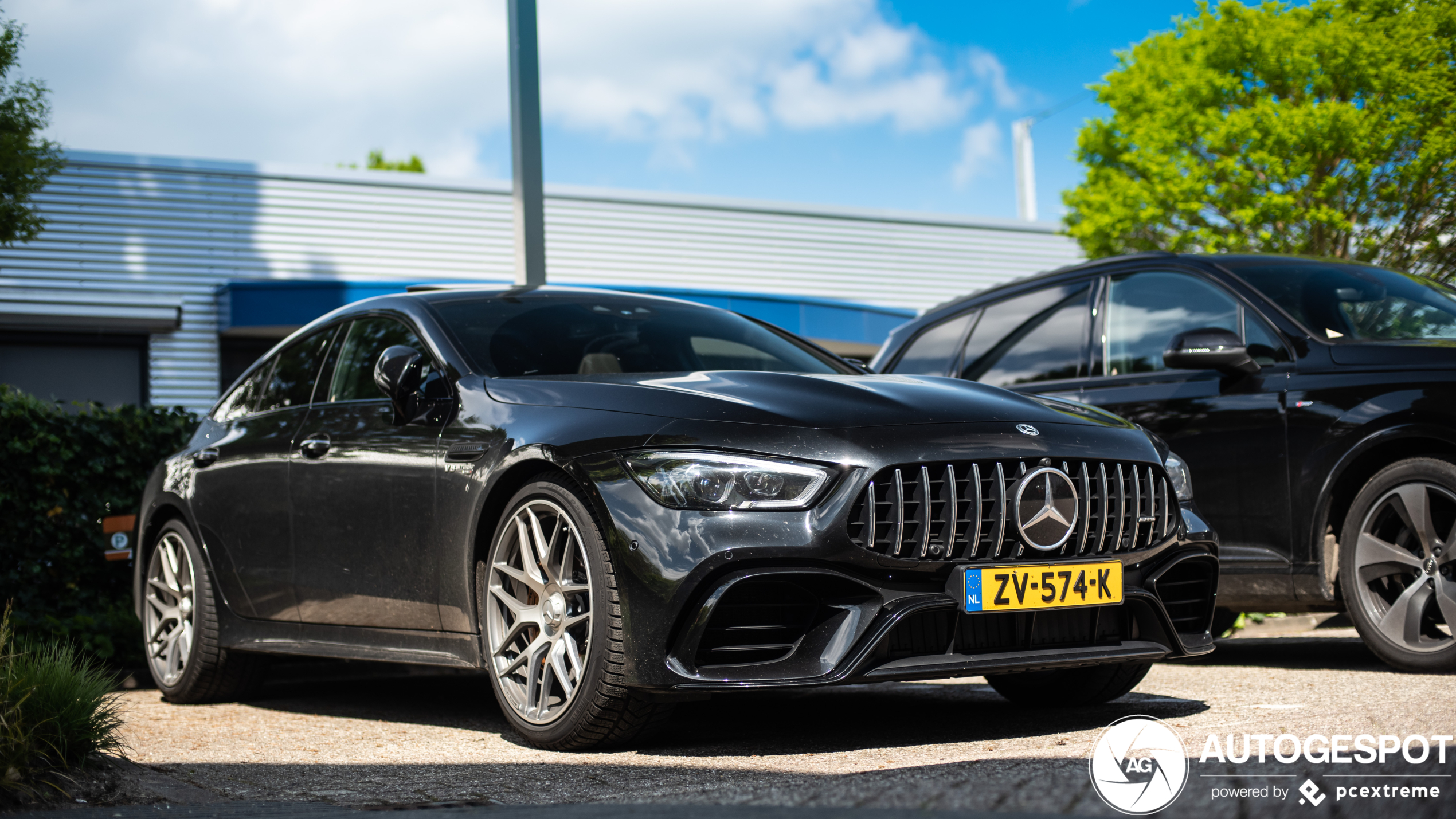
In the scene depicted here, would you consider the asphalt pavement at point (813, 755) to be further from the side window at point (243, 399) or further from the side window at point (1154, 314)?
the side window at point (1154, 314)

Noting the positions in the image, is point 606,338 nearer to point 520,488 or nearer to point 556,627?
point 520,488

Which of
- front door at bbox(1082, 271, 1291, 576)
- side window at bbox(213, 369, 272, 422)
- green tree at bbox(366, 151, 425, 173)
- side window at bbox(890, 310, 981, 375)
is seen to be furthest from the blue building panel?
green tree at bbox(366, 151, 425, 173)

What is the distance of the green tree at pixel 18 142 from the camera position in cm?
873

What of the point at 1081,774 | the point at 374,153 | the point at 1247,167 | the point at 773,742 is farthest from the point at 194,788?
the point at 374,153

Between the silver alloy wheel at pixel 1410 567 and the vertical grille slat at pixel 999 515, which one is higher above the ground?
the vertical grille slat at pixel 999 515

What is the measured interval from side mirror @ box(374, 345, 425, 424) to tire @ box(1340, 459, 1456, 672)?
3.73m

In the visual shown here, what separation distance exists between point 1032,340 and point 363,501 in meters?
3.64

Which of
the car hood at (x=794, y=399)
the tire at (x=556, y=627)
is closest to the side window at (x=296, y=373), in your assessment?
the car hood at (x=794, y=399)

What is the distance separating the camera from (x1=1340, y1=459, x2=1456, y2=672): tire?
5.50 metres

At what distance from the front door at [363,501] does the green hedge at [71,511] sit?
249 cm

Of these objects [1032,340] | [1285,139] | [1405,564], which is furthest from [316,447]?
[1285,139]

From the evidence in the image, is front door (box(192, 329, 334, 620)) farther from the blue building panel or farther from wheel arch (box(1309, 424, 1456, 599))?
the blue building panel

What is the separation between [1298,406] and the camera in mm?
5977

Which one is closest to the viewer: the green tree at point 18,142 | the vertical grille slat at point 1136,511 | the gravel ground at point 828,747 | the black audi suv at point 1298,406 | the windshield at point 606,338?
the gravel ground at point 828,747
